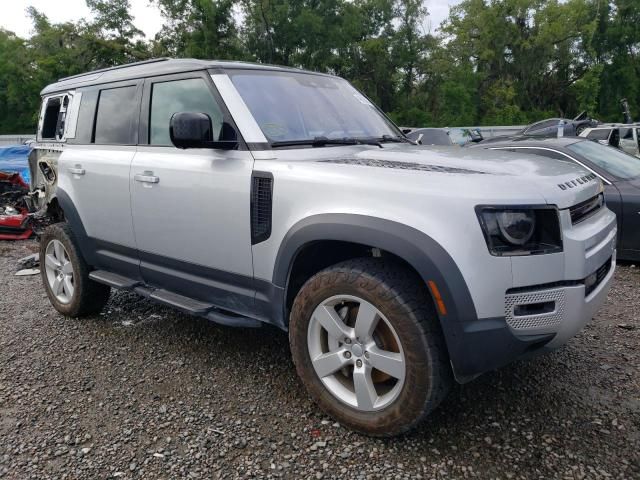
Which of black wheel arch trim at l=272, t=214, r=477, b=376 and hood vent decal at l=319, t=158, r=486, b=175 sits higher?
hood vent decal at l=319, t=158, r=486, b=175

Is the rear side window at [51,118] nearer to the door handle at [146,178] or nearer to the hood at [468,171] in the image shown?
the door handle at [146,178]

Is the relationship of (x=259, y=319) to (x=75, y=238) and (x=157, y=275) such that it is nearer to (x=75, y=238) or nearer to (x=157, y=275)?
(x=157, y=275)

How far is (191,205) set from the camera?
3127 millimetres

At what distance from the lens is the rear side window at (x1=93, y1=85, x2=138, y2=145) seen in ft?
12.2

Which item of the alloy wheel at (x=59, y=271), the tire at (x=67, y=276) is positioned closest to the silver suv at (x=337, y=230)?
the tire at (x=67, y=276)

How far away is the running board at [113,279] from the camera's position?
3.71m

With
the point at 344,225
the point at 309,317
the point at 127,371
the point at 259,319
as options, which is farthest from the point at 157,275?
the point at 344,225

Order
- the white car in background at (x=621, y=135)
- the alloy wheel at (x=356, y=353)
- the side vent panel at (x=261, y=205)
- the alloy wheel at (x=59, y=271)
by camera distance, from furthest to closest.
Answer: the white car in background at (x=621, y=135) < the alloy wheel at (x=59, y=271) < the side vent panel at (x=261, y=205) < the alloy wheel at (x=356, y=353)

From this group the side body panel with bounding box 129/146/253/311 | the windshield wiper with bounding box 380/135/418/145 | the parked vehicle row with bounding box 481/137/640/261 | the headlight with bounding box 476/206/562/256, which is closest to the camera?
the headlight with bounding box 476/206/562/256

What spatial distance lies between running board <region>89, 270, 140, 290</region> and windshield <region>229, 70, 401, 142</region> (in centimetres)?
156

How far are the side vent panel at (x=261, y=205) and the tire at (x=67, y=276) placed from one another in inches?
82.5

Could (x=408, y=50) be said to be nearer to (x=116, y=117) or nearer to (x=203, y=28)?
(x=203, y=28)

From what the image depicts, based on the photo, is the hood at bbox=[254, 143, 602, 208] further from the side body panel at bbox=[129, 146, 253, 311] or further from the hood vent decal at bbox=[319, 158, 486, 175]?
the side body panel at bbox=[129, 146, 253, 311]

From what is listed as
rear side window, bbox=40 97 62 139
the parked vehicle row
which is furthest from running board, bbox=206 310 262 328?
the parked vehicle row
